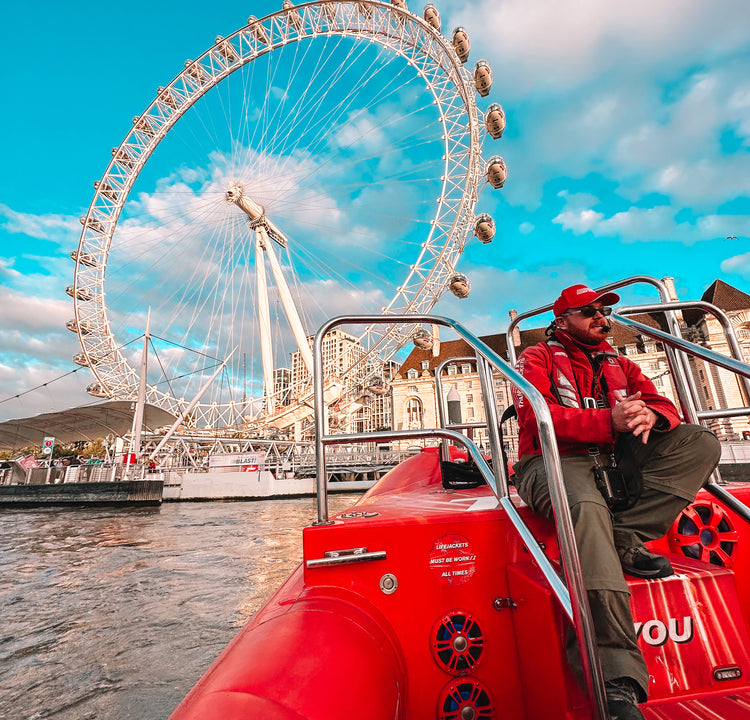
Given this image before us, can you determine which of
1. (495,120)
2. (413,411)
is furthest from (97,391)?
(413,411)

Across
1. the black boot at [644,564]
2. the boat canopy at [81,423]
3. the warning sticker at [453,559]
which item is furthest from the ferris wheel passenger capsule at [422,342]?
the boat canopy at [81,423]

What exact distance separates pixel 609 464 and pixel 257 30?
99.6ft

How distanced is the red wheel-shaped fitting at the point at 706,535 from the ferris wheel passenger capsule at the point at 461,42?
75.2 ft

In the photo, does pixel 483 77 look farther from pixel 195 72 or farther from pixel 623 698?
pixel 623 698

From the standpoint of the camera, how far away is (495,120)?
18.5m

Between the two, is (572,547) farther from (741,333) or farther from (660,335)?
(741,333)

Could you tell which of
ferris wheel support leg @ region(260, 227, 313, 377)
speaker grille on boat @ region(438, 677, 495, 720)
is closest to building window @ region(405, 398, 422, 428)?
ferris wheel support leg @ region(260, 227, 313, 377)

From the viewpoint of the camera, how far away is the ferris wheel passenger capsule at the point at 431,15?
20.3 m

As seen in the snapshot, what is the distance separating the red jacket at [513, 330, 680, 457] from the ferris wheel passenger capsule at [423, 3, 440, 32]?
24146 millimetres

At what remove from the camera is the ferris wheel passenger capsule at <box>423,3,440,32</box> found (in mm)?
20328

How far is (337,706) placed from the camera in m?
1.09

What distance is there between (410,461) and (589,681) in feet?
9.77

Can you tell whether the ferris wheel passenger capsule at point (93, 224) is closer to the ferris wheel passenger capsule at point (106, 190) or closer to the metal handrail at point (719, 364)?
the ferris wheel passenger capsule at point (106, 190)

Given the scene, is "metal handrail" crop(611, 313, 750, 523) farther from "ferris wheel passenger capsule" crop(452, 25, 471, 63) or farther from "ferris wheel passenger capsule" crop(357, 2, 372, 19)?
"ferris wheel passenger capsule" crop(357, 2, 372, 19)
